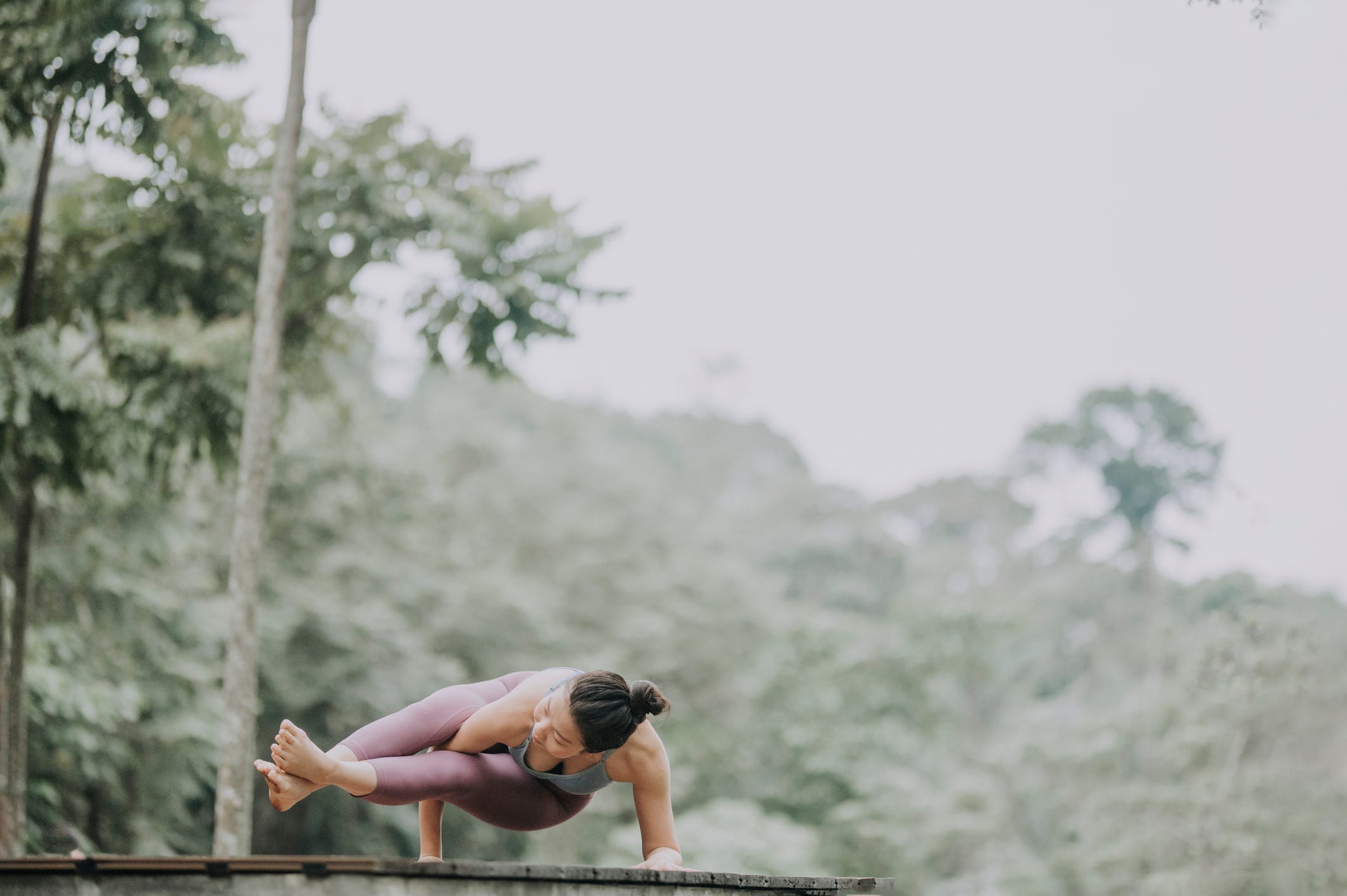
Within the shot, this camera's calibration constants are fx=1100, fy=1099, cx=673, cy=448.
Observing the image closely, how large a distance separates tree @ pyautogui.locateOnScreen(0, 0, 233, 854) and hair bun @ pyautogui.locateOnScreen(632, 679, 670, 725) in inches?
168

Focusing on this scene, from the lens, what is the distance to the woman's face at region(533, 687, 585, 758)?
2.38m

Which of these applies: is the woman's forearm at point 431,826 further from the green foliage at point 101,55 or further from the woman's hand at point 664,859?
the green foliage at point 101,55

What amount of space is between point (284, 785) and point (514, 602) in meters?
13.0

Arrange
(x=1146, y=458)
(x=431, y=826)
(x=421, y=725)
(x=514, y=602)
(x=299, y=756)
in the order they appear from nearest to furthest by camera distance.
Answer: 1. (x=299, y=756)
2. (x=421, y=725)
3. (x=431, y=826)
4. (x=514, y=602)
5. (x=1146, y=458)

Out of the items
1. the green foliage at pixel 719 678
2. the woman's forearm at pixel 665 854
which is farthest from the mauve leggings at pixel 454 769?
the green foliage at pixel 719 678

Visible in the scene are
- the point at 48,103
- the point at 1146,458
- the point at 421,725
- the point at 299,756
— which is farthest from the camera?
the point at 1146,458

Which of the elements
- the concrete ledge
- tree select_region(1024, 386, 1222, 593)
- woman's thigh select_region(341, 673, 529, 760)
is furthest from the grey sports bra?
tree select_region(1024, 386, 1222, 593)

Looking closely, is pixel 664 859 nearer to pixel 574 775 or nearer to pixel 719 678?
pixel 574 775

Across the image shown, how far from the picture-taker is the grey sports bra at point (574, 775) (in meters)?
2.58

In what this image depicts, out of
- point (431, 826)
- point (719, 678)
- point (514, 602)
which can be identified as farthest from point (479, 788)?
point (719, 678)

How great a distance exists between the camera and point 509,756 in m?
2.61

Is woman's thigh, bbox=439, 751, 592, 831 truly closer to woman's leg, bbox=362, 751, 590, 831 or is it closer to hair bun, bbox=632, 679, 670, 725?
woman's leg, bbox=362, 751, 590, 831

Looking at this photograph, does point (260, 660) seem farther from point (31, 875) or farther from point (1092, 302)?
point (1092, 302)

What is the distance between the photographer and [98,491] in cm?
750
